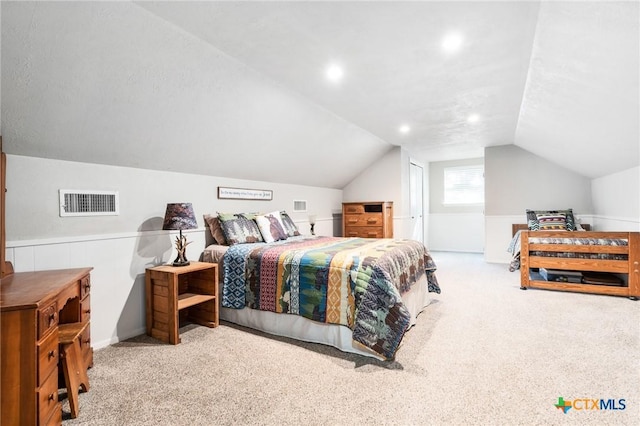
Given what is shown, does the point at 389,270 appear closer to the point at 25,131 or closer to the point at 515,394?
the point at 515,394

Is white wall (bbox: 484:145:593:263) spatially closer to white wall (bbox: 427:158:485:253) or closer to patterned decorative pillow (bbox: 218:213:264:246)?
white wall (bbox: 427:158:485:253)

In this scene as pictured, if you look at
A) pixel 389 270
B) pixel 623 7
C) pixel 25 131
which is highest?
pixel 623 7

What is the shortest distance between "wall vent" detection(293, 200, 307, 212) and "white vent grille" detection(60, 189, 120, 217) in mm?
2633

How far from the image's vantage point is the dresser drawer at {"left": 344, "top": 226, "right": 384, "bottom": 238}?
550 centimetres

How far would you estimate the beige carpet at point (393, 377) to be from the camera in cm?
164

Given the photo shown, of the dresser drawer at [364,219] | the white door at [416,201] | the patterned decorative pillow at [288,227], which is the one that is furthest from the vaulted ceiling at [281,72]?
the white door at [416,201]

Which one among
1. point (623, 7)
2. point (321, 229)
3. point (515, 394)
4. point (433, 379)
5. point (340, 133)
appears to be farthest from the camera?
point (321, 229)

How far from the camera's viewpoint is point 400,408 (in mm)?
1679

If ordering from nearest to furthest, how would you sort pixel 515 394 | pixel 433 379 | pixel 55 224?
pixel 515 394, pixel 433 379, pixel 55 224

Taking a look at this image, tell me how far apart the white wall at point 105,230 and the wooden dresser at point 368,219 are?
289 centimetres

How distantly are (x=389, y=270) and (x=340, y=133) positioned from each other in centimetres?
251

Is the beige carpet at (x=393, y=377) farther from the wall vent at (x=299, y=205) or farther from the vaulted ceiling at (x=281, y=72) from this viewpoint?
the wall vent at (x=299, y=205)

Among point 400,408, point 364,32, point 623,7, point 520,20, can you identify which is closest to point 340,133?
point 364,32

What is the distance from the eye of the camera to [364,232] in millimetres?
5645
